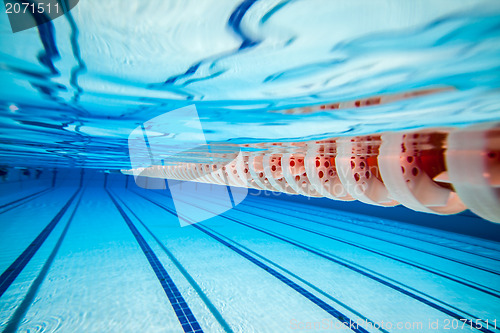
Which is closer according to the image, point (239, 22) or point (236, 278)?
point (239, 22)

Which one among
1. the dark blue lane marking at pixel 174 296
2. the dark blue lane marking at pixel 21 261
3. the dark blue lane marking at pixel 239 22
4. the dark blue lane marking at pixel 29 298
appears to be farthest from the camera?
the dark blue lane marking at pixel 21 261

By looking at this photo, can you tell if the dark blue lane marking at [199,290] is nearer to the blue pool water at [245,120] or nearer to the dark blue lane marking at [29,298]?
the blue pool water at [245,120]

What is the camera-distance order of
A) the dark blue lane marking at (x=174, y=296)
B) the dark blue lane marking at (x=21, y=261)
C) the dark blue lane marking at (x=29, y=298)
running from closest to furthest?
the dark blue lane marking at (x=29, y=298), the dark blue lane marking at (x=174, y=296), the dark blue lane marking at (x=21, y=261)

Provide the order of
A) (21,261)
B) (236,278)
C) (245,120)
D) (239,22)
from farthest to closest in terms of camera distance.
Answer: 1. (21,261)
2. (236,278)
3. (245,120)
4. (239,22)

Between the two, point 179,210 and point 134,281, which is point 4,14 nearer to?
point 134,281

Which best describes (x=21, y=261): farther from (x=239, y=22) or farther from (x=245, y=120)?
(x=239, y=22)

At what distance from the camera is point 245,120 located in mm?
2115

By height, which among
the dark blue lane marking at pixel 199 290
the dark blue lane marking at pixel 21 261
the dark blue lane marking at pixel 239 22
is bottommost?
the dark blue lane marking at pixel 199 290

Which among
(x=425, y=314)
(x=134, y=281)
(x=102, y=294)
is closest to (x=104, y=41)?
(x=102, y=294)

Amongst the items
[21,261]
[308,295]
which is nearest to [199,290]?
[308,295]

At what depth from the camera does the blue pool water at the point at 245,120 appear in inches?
36.3

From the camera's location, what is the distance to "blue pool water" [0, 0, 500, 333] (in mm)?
921

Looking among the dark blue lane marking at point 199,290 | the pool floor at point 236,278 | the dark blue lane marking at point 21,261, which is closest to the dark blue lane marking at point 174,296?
the pool floor at point 236,278

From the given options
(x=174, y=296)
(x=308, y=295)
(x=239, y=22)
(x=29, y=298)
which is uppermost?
(x=239, y=22)
